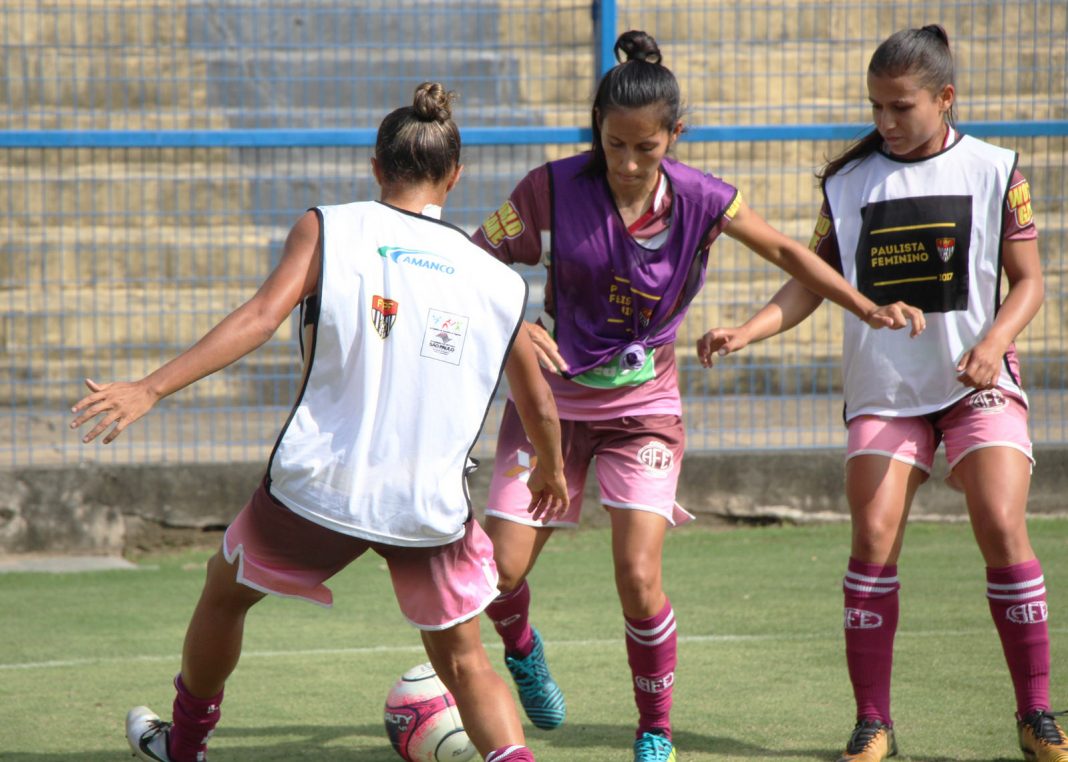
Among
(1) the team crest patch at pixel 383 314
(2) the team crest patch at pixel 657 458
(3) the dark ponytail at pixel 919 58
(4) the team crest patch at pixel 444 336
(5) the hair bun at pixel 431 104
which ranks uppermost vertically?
(3) the dark ponytail at pixel 919 58

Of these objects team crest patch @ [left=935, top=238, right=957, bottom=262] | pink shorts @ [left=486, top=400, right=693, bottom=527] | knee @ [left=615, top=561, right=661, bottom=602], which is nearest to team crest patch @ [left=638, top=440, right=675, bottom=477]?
pink shorts @ [left=486, top=400, right=693, bottom=527]

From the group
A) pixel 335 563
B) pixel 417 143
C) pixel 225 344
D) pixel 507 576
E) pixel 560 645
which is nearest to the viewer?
pixel 225 344

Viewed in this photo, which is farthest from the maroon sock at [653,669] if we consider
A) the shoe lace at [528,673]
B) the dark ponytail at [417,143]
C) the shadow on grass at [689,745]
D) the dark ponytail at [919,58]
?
the dark ponytail at [919,58]

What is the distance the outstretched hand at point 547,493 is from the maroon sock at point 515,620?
718 millimetres

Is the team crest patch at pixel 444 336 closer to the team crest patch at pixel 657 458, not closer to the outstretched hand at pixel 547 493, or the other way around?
the outstretched hand at pixel 547 493

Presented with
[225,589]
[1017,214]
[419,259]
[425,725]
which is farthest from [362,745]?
[1017,214]

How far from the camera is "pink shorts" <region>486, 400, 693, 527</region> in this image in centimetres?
420

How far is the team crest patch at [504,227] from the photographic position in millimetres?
4262

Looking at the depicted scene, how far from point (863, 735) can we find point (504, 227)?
5.69ft

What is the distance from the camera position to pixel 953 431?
13.8 ft

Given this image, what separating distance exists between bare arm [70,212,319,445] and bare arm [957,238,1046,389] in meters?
1.84

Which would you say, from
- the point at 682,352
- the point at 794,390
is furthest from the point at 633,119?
the point at 682,352

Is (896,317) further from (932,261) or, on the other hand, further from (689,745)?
(689,745)

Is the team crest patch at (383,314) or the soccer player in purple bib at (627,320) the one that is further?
the soccer player in purple bib at (627,320)
